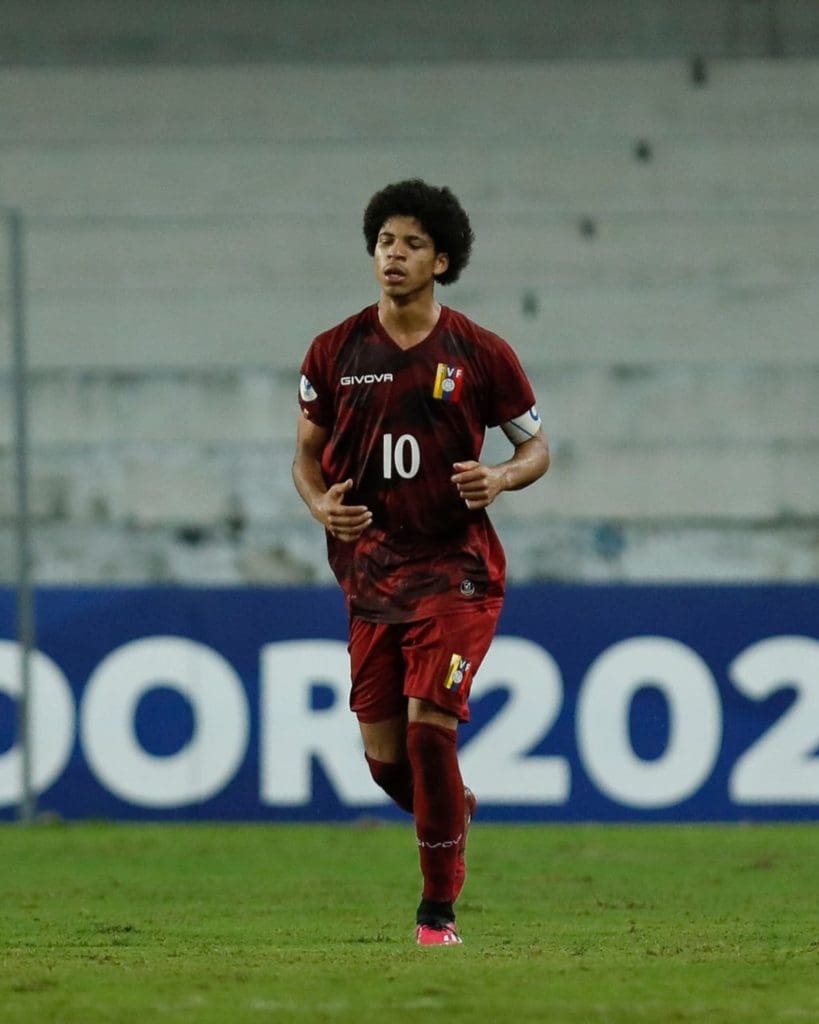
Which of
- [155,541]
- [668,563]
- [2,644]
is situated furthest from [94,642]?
[668,563]

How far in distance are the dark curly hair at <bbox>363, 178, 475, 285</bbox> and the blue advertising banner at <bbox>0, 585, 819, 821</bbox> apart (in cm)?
507

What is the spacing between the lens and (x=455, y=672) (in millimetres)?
5336

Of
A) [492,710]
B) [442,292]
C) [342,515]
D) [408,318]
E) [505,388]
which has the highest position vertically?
[442,292]

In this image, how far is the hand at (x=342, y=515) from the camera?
5406mm

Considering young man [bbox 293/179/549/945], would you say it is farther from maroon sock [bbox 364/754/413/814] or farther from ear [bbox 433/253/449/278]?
maroon sock [bbox 364/754/413/814]

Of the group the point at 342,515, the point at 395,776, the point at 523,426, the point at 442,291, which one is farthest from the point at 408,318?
the point at 442,291

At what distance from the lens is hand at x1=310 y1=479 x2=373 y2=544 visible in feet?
17.7

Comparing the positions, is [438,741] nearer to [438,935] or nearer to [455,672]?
[455,672]

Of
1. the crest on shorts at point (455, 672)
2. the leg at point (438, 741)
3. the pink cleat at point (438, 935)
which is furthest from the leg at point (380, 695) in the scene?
the pink cleat at point (438, 935)

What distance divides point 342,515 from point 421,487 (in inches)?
8.8

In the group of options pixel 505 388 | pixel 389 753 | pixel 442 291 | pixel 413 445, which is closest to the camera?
pixel 413 445

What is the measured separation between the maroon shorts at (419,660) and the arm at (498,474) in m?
0.32

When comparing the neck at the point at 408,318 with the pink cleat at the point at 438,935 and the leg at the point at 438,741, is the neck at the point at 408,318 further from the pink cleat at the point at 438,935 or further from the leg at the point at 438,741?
the pink cleat at the point at 438,935

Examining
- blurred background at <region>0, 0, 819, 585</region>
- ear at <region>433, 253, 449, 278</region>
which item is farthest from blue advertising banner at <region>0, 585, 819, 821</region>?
ear at <region>433, 253, 449, 278</region>
